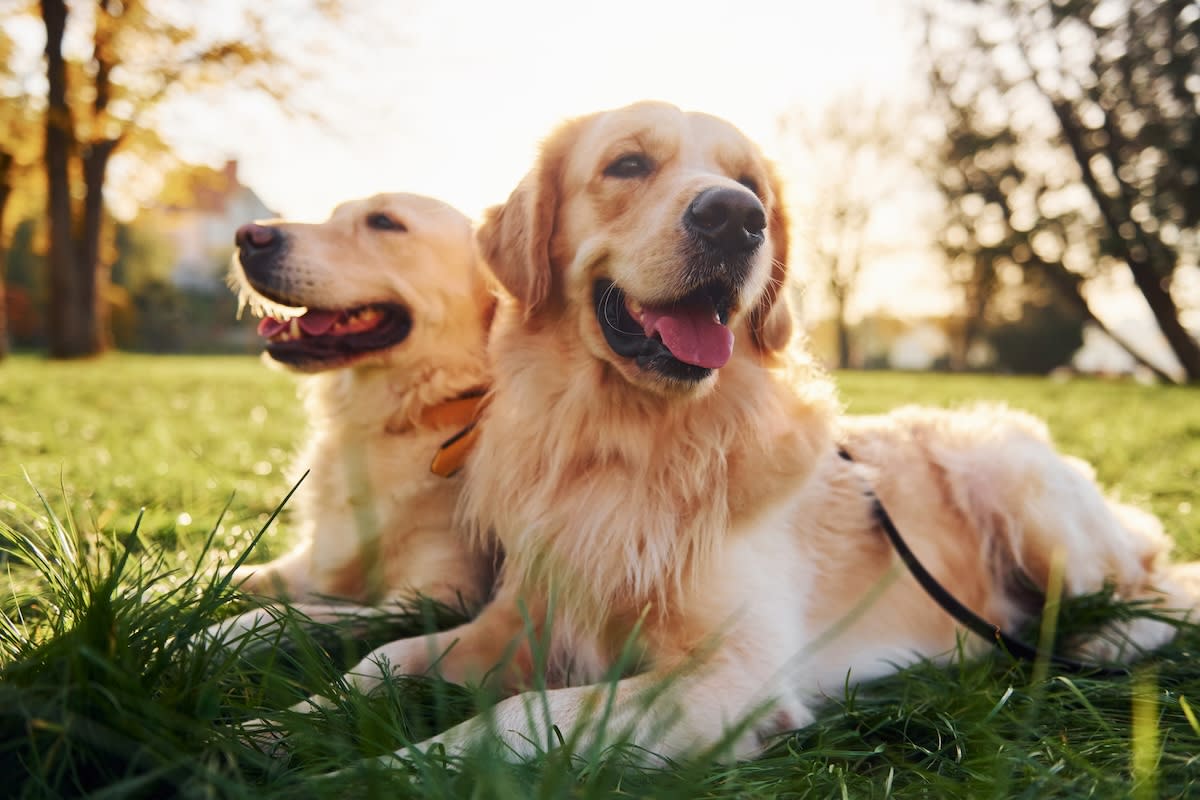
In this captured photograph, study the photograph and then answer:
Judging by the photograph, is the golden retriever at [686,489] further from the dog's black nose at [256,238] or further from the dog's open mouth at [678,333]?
the dog's black nose at [256,238]

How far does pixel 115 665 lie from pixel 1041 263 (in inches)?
863

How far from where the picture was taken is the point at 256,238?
300cm

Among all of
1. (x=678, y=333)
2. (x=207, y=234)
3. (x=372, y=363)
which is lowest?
(x=207, y=234)

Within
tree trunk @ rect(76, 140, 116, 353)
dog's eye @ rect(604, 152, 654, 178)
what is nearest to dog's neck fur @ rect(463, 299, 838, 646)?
dog's eye @ rect(604, 152, 654, 178)

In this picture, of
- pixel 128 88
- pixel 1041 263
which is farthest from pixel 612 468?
pixel 1041 263

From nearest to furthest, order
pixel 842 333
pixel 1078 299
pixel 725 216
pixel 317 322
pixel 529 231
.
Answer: pixel 725 216 → pixel 529 231 → pixel 317 322 → pixel 1078 299 → pixel 842 333

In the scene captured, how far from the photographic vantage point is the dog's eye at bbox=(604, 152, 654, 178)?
2.38m

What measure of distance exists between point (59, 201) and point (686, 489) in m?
16.5

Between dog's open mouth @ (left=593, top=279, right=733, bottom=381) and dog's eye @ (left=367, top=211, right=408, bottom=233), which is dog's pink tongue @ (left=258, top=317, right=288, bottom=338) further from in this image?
dog's open mouth @ (left=593, top=279, right=733, bottom=381)

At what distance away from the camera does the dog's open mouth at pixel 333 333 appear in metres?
2.95

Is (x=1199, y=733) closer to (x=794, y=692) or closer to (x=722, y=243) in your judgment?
(x=794, y=692)

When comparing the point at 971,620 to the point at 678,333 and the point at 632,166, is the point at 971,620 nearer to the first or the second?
the point at 678,333

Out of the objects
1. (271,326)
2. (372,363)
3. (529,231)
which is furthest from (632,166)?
(271,326)

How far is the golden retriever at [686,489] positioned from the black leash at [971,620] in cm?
12
